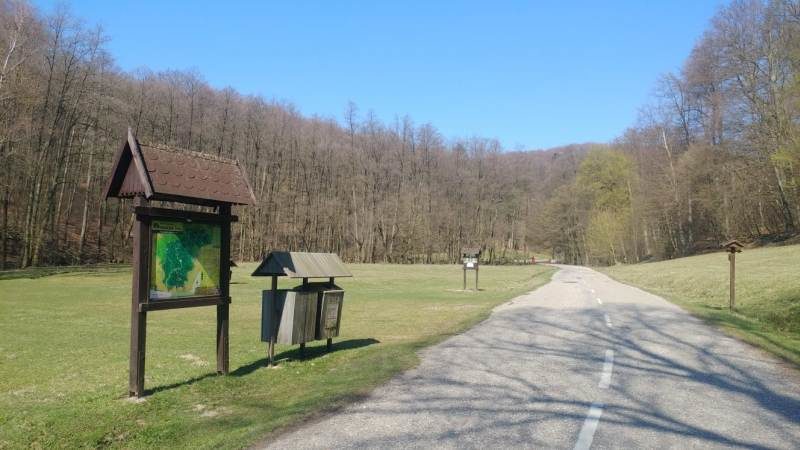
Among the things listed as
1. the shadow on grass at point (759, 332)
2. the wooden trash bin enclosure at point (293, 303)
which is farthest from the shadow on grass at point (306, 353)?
the shadow on grass at point (759, 332)

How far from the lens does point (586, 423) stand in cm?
549

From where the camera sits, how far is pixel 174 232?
768 cm

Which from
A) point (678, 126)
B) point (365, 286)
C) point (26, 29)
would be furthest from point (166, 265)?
point (678, 126)

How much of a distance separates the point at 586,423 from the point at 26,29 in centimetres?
4278

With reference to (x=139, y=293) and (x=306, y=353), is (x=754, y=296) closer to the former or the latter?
(x=306, y=353)

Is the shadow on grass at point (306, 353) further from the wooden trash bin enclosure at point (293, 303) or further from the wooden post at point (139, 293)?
the wooden post at point (139, 293)

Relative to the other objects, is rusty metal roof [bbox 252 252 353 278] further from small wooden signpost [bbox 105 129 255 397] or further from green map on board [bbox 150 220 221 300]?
green map on board [bbox 150 220 221 300]

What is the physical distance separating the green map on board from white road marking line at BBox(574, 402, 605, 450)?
17.8 feet

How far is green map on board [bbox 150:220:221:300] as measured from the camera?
7422 mm

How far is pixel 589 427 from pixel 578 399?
1.12 m

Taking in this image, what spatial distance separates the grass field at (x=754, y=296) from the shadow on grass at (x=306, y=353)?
793 centimetres

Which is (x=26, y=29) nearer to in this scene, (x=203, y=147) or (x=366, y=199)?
(x=203, y=147)

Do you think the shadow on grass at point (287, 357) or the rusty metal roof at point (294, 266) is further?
the rusty metal roof at point (294, 266)

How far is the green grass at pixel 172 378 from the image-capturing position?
19.6 feet
